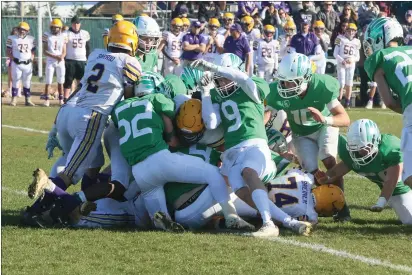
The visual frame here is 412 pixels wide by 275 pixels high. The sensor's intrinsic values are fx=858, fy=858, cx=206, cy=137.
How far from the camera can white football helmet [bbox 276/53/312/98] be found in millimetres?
7004

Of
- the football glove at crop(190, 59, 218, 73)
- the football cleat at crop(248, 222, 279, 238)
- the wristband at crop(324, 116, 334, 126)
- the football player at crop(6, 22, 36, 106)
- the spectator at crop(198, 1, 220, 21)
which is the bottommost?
the football player at crop(6, 22, 36, 106)

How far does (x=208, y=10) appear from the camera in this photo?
75.4 feet

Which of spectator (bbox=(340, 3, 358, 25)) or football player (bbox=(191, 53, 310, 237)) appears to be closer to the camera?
football player (bbox=(191, 53, 310, 237))

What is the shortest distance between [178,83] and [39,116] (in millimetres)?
8772

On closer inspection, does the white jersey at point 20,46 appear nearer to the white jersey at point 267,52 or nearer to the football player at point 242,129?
the white jersey at point 267,52

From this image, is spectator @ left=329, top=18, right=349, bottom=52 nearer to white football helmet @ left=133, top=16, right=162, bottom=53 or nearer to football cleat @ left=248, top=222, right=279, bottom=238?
white football helmet @ left=133, top=16, right=162, bottom=53

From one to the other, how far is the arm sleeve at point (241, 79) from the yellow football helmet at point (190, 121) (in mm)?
350

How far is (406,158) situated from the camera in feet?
20.3

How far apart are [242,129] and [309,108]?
30.3 inches

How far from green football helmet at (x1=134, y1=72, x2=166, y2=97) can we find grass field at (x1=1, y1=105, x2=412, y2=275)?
4.10 feet

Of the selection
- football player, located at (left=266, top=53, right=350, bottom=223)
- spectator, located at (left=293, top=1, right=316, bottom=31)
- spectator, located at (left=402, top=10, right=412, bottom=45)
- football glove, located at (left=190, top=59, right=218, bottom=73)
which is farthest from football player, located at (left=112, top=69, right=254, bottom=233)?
spectator, located at (left=293, top=1, right=316, bottom=31)

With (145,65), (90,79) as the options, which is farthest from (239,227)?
(145,65)

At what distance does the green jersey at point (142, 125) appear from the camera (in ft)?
21.4

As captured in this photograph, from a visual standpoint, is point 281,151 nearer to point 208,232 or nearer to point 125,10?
point 208,232
